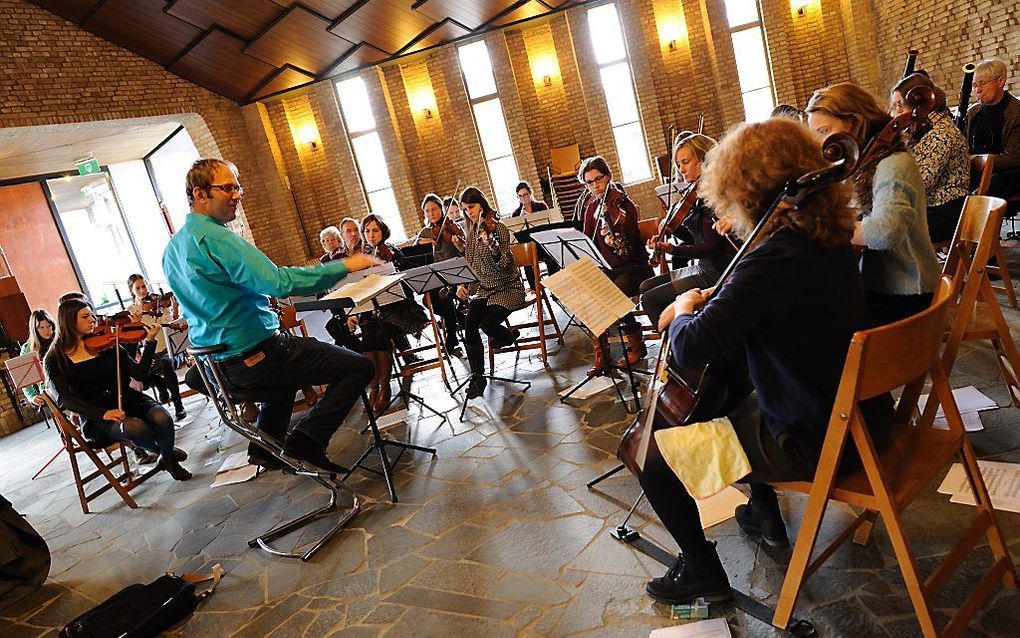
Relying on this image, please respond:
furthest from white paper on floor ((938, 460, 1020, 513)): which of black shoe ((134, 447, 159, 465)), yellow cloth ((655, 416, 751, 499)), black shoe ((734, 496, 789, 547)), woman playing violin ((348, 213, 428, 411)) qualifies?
black shoe ((134, 447, 159, 465))

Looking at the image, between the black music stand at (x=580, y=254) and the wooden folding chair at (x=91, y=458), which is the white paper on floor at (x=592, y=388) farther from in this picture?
the wooden folding chair at (x=91, y=458)

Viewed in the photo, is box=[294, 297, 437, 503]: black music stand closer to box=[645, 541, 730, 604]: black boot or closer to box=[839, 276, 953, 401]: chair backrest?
box=[645, 541, 730, 604]: black boot

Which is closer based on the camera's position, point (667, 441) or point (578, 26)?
point (667, 441)

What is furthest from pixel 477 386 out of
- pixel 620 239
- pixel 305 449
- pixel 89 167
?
pixel 89 167

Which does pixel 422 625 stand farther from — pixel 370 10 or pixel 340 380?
pixel 370 10

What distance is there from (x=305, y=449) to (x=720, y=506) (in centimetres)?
222

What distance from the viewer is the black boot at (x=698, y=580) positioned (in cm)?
223

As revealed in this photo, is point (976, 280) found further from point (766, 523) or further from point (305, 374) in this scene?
point (305, 374)

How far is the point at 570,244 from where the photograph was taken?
4.40 m

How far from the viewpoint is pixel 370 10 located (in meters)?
11.1

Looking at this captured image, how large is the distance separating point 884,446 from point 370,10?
37.6 ft

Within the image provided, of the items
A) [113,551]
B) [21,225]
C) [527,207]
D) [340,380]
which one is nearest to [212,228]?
[340,380]

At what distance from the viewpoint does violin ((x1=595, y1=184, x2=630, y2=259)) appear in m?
5.05

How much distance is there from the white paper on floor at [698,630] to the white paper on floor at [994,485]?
112 cm
